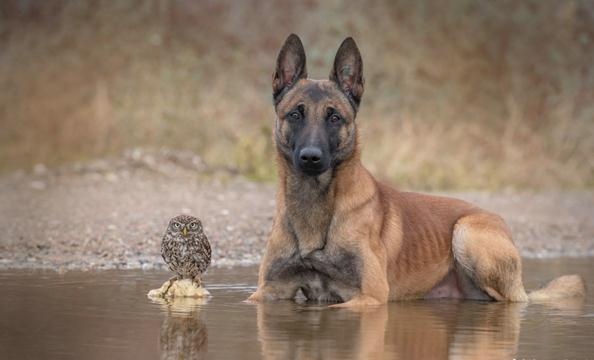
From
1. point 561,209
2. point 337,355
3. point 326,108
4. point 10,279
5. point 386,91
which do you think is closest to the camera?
point 337,355

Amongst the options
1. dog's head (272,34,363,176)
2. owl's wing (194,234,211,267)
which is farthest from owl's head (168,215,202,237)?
dog's head (272,34,363,176)

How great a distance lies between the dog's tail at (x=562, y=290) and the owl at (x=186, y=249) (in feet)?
9.22

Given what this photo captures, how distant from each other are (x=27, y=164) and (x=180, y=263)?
35.9ft

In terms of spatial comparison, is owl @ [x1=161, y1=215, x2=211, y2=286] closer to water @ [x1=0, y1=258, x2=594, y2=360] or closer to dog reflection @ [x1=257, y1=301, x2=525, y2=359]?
water @ [x1=0, y1=258, x2=594, y2=360]

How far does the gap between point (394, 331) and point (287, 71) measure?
2645 mm

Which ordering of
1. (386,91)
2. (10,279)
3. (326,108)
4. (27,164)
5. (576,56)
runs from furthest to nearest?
(576,56), (386,91), (27,164), (10,279), (326,108)

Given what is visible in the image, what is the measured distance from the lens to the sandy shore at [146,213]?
1160 cm

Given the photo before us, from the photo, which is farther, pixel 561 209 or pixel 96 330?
pixel 561 209

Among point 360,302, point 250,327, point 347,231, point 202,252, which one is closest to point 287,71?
point 347,231

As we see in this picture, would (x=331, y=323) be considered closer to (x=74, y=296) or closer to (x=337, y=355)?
(x=337, y=355)

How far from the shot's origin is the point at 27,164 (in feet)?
62.6

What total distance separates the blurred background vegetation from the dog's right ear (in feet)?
30.6

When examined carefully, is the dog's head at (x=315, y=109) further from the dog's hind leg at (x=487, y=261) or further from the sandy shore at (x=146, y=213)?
the sandy shore at (x=146, y=213)

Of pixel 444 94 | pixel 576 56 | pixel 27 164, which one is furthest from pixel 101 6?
pixel 576 56
